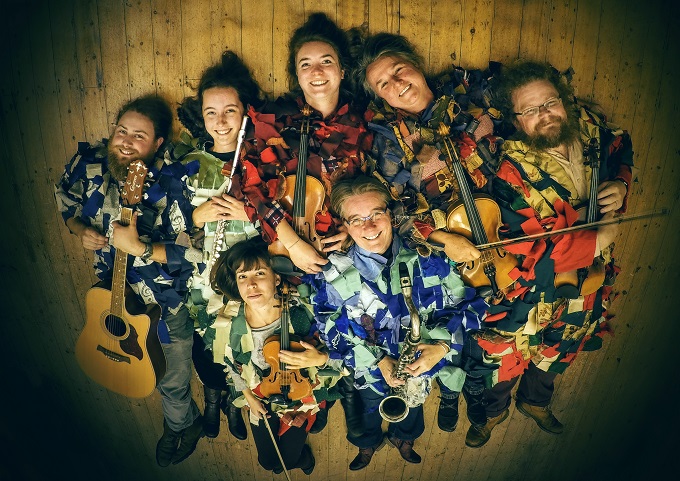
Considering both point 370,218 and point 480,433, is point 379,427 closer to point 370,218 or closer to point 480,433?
point 480,433

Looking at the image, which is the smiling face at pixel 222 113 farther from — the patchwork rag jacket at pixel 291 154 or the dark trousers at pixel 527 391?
the dark trousers at pixel 527 391

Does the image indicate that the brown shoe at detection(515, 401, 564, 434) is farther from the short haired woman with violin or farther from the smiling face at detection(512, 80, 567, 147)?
the smiling face at detection(512, 80, 567, 147)

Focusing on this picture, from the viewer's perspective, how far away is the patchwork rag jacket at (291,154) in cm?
268

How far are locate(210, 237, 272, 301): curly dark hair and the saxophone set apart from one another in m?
0.86

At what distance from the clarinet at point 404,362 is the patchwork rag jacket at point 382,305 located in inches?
4.4

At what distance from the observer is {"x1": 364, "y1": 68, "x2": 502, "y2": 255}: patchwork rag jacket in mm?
2705

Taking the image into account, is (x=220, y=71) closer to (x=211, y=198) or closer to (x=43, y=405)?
(x=211, y=198)

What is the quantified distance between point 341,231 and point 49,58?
2.32 m

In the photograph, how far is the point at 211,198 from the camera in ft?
9.27

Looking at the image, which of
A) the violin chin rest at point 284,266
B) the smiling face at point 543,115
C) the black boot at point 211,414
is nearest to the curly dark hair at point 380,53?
the smiling face at point 543,115

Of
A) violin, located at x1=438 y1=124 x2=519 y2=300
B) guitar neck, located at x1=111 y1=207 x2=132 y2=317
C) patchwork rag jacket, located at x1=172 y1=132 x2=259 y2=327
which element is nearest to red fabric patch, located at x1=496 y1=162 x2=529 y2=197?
violin, located at x1=438 y1=124 x2=519 y2=300

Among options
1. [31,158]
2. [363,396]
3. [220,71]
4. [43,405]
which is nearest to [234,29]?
[220,71]

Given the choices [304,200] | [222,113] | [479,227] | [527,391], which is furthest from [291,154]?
[527,391]

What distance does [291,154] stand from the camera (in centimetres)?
275
